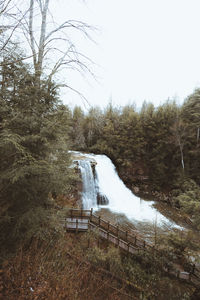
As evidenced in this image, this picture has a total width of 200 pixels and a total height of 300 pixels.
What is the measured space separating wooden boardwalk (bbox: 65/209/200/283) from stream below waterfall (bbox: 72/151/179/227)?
8.28 feet

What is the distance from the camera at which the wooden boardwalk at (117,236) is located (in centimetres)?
538

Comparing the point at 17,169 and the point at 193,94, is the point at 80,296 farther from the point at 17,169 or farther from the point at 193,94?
the point at 193,94

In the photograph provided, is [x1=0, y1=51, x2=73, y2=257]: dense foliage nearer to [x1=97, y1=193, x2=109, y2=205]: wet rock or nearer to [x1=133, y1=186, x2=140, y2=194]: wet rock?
[x1=97, y1=193, x2=109, y2=205]: wet rock

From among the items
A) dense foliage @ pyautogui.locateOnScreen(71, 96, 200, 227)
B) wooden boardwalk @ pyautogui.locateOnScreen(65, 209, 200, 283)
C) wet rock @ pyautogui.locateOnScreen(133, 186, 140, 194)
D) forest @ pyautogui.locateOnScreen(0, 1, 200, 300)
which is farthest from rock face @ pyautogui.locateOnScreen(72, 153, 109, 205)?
dense foliage @ pyautogui.locateOnScreen(71, 96, 200, 227)

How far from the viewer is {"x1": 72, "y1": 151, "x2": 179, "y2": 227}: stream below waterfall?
9.81m

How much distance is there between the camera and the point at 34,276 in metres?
2.77

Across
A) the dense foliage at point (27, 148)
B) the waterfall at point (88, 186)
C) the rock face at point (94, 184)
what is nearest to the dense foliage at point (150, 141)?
the rock face at point (94, 184)

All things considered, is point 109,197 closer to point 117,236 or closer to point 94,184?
point 94,184

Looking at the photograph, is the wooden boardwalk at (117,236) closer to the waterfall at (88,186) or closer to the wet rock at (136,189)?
the waterfall at (88,186)

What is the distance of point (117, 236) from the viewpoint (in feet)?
21.7

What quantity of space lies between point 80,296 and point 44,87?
4.71 meters

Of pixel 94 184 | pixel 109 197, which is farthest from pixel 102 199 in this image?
pixel 94 184

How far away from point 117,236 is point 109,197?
4.52 meters

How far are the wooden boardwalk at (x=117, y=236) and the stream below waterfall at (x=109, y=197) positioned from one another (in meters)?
2.52
